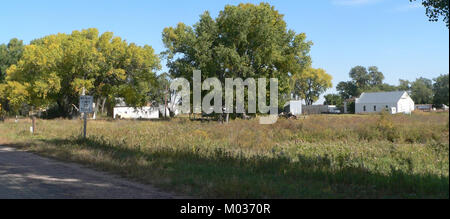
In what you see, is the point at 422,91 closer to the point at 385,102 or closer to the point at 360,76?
the point at 360,76

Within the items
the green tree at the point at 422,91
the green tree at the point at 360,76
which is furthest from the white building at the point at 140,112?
the green tree at the point at 422,91

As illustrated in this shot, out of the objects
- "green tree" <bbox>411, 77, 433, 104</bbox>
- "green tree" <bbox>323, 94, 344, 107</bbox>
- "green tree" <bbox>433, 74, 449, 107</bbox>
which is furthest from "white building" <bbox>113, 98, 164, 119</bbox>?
"green tree" <bbox>433, 74, 449, 107</bbox>

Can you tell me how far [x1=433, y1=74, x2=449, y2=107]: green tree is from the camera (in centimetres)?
620

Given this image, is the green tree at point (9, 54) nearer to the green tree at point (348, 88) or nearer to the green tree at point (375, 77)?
the green tree at point (348, 88)

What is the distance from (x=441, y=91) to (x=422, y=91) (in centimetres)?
235

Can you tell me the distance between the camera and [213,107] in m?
46.6

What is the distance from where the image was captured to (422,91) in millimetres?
8617

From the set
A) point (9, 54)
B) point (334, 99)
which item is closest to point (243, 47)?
point (334, 99)

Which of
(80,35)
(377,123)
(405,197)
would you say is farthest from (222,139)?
(80,35)

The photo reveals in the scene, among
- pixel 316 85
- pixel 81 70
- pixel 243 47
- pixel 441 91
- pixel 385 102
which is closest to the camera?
pixel 441 91

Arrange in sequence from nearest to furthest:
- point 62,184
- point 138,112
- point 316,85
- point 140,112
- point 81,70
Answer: point 62,184 < point 316,85 < point 81,70 < point 138,112 < point 140,112

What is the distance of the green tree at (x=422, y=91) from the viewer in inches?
306

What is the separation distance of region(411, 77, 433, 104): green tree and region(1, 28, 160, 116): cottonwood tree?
45.9 m
